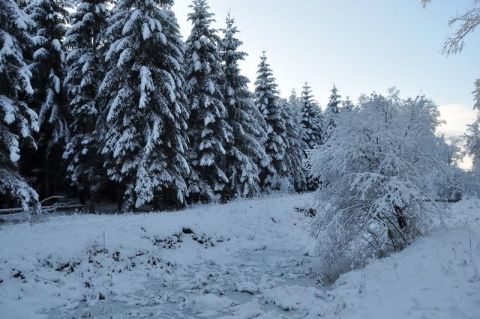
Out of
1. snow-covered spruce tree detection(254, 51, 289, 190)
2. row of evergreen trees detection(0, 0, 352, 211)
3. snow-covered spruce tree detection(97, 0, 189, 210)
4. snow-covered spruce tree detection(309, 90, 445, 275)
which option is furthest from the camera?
snow-covered spruce tree detection(254, 51, 289, 190)

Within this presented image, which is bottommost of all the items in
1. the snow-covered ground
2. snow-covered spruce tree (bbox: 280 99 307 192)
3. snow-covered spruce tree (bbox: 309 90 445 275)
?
the snow-covered ground

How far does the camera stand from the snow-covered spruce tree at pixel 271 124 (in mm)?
34031

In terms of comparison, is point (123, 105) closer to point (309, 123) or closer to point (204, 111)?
point (204, 111)

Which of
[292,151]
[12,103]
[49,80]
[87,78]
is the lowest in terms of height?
[12,103]

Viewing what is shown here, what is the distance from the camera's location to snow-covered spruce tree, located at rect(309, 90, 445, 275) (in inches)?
360

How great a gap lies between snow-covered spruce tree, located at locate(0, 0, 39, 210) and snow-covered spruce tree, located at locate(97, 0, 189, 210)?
12.8 ft

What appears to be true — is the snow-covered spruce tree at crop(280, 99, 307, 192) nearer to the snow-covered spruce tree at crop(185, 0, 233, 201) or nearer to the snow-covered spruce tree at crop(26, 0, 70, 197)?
the snow-covered spruce tree at crop(185, 0, 233, 201)

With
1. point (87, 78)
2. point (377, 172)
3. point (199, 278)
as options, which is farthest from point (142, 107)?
point (377, 172)

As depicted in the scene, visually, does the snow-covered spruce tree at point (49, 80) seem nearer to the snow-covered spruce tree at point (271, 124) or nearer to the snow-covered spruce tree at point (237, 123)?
the snow-covered spruce tree at point (237, 123)

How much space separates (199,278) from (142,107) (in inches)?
429

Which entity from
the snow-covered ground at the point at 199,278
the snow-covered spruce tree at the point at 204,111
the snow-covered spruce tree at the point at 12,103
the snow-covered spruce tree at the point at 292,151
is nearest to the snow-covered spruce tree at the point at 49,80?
the snow-covered spruce tree at the point at 12,103

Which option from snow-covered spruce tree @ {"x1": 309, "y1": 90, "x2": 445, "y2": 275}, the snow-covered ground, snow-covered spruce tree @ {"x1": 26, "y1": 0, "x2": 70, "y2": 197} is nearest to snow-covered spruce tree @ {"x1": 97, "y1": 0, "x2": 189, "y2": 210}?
the snow-covered ground

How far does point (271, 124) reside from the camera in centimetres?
3503

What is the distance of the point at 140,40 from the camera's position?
18.9 m
